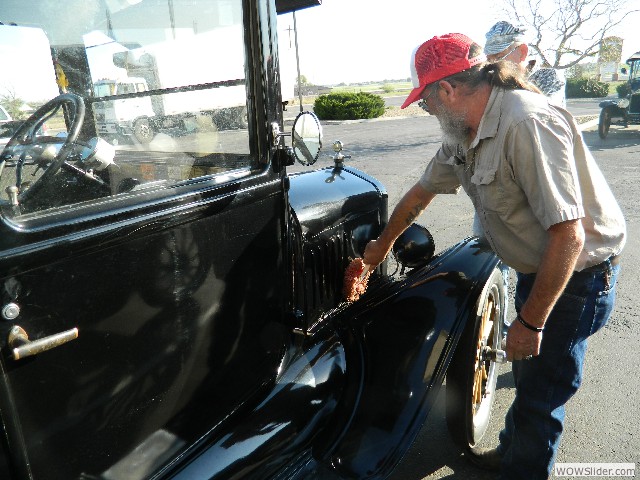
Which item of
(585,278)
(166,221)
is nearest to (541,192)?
(585,278)

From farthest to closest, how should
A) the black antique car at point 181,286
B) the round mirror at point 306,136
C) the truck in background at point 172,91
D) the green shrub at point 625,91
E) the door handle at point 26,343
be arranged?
the green shrub at point 625,91, the round mirror at point 306,136, the truck in background at point 172,91, the black antique car at point 181,286, the door handle at point 26,343

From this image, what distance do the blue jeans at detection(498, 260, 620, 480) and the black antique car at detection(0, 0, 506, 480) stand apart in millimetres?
273

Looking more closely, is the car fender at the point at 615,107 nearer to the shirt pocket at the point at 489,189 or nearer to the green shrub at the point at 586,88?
the shirt pocket at the point at 489,189

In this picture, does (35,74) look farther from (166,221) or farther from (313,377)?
(313,377)

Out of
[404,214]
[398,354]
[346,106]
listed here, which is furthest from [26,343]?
[346,106]

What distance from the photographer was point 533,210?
5.40 ft

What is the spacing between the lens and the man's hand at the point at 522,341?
1737 millimetres

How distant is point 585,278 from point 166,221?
1446 millimetres

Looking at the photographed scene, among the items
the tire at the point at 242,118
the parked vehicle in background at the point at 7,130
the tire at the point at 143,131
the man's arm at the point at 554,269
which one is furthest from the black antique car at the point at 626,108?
the parked vehicle in background at the point at 7,130

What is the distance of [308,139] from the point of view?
1789 mm

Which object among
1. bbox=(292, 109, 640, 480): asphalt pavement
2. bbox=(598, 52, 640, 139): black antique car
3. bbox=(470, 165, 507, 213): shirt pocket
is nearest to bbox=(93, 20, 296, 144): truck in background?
bbox=(470, 165, 507, 213): shirt pocket

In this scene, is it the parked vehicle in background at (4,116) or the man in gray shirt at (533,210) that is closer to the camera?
the parked vehicle in background at (4,116)

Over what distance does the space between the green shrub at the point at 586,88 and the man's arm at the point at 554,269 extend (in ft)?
123

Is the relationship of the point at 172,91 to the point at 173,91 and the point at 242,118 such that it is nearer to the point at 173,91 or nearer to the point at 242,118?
the point at 173,91
